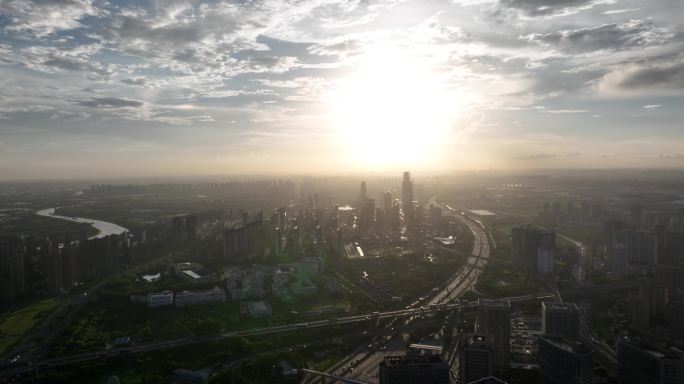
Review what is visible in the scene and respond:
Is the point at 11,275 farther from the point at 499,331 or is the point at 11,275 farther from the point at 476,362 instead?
the point at 499,331

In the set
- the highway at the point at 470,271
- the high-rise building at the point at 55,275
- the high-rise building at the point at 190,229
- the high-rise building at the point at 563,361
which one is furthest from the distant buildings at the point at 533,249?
the high-rise building at the point at 55,275

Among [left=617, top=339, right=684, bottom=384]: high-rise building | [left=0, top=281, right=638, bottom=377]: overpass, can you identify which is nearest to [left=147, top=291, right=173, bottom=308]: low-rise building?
[left=0, top=281, right=638, bottom=377]: overpass

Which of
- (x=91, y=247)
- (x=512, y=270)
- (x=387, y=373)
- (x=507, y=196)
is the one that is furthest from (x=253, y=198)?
(x=387, y=373)

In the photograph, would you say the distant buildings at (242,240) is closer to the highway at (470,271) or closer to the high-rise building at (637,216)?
the highway at (470,271)

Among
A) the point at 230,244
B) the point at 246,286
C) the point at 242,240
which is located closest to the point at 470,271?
the point at 246,286

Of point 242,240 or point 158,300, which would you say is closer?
point 158,300

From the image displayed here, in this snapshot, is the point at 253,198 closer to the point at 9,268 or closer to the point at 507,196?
the point at 507,196

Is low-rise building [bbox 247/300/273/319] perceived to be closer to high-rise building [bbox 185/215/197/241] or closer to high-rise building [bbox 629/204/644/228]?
high-rise building [bbox 185/215/197/241]
